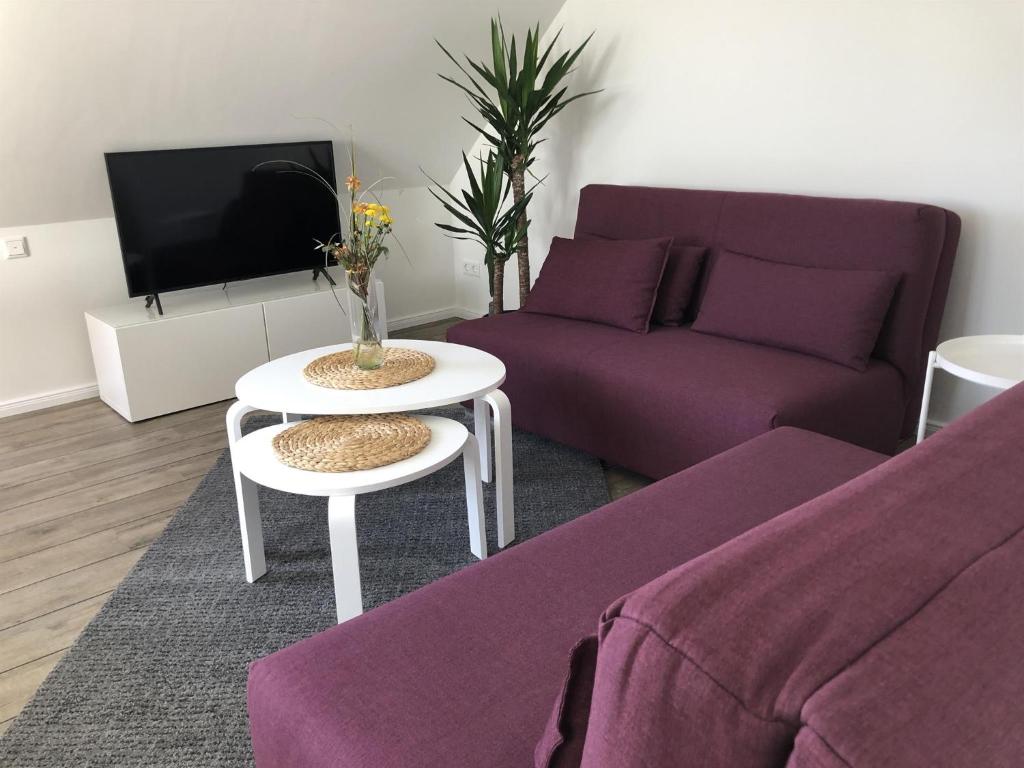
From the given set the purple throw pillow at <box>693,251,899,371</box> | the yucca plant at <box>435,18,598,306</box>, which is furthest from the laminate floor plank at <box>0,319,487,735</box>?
the purple throw pillow at <box>693,251,899,371</box>

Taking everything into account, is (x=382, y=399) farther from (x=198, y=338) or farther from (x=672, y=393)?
(x=198, y=338)

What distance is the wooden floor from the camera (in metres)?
2.20

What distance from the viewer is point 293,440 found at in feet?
7.40

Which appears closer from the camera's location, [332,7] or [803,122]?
[803,122]

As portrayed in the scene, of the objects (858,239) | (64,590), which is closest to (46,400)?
(64,590)

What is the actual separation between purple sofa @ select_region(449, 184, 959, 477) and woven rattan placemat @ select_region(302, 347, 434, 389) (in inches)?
22.9

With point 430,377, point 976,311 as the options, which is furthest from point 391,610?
point 976,311

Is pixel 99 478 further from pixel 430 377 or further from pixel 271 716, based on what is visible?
pixel 271 716

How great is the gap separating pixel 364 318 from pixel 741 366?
1226mm

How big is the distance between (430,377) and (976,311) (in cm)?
195

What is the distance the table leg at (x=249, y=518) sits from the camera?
230 centimetres

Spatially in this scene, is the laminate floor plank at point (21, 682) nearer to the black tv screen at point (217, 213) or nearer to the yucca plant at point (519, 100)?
the black tv screen at point (217, 213)

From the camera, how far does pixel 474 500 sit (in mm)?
2436

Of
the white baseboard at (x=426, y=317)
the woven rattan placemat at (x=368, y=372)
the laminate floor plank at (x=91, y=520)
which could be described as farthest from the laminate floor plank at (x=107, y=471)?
the white baseboard at (x=426, y=317)
